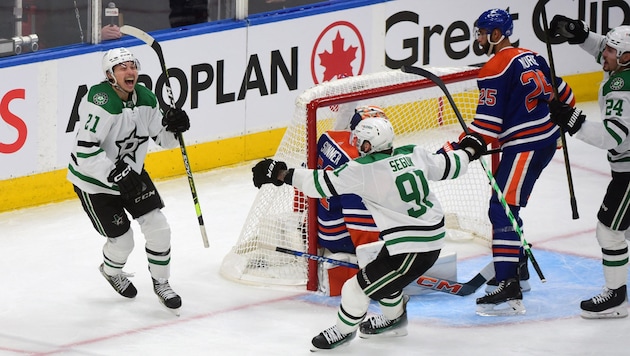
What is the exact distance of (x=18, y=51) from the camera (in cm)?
733

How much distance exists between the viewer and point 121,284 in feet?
20.2

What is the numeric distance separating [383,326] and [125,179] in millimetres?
1217

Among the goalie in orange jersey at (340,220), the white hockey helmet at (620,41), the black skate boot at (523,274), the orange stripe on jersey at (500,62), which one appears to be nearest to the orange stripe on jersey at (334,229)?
the goalie in orange jersey at (340,220)

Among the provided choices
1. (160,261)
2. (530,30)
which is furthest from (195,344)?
(530,30)

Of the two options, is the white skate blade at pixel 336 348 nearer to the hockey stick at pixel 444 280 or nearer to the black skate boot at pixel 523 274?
the hockey stick at pixel 444 280

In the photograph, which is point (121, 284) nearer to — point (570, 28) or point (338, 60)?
point (570, 28)

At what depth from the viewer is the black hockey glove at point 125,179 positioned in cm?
573

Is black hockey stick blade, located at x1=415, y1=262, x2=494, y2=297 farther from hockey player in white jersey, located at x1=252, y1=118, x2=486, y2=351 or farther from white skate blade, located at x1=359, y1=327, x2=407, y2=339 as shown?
hockey player in white jersey, located at x1=252, y1=118, x2=486, y2=351

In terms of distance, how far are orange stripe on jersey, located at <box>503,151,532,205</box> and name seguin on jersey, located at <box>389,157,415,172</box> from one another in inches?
30.6

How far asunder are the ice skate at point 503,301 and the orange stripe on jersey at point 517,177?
0.36 meters

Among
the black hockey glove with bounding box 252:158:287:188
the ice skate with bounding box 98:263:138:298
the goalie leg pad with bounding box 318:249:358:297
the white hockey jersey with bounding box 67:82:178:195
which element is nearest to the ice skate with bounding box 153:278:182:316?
the ice skate with bounding box 98:263:138:298

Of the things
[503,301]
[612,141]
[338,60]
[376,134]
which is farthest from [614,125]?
[338,60]

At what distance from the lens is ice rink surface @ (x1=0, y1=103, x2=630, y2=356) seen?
567cm

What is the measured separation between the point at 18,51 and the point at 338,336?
9.01ft
